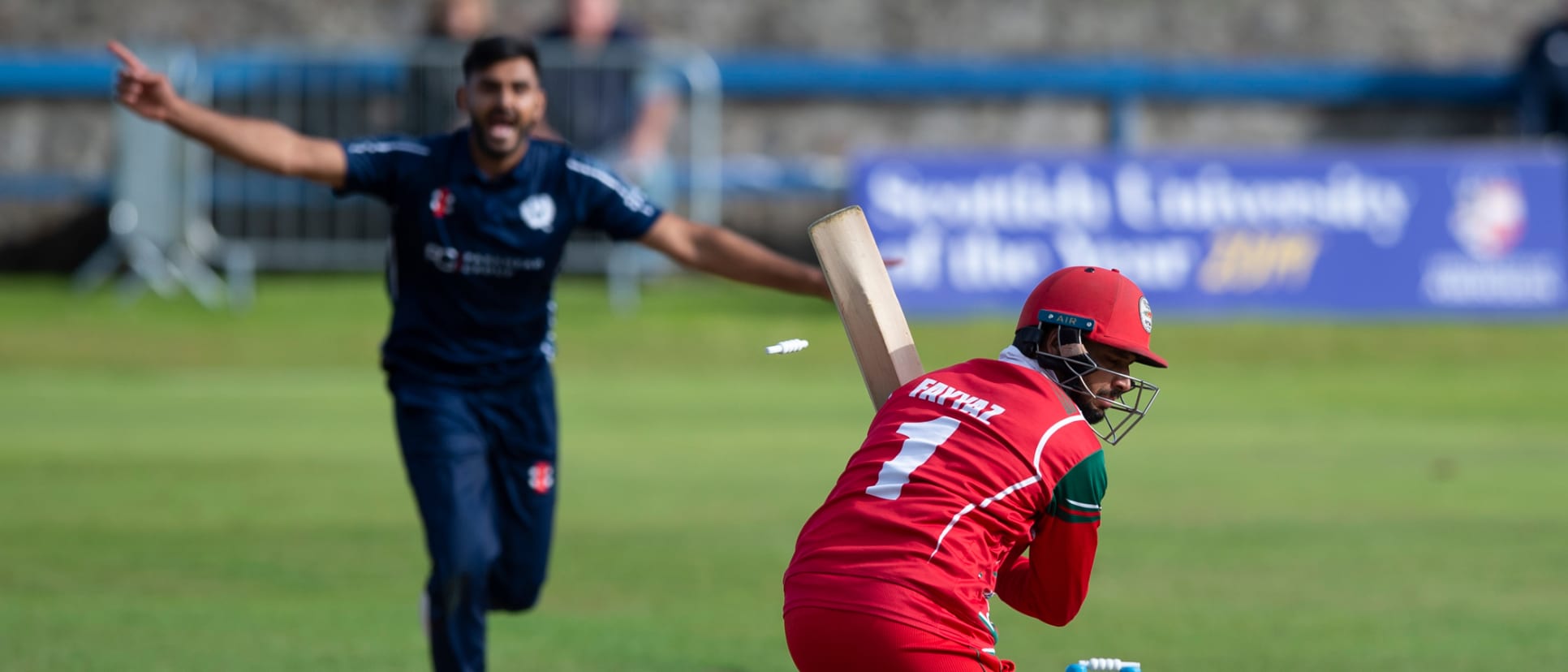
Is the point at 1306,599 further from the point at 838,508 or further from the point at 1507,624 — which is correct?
the point at 838,508

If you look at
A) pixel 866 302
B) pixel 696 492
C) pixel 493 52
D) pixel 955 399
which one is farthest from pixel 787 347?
pixel 696 492

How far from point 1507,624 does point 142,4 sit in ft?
59.5

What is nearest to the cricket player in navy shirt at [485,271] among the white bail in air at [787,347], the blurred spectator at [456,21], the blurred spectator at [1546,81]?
the white bail in air at [787,347]

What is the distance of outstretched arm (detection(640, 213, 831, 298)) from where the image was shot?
605cm

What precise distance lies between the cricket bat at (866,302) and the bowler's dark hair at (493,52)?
1.56 m

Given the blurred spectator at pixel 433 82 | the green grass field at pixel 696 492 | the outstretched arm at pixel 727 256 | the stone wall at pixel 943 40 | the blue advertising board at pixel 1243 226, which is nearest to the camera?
the outstretched arm at pixel 727 256

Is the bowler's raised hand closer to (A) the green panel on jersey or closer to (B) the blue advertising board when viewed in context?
(A) the green panel on jersey

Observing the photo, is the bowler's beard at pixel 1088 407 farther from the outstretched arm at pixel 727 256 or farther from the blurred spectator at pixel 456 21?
the blurred spectator at pixel 456 21

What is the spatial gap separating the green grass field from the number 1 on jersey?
244cm

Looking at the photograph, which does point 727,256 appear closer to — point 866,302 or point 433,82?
point 866,302

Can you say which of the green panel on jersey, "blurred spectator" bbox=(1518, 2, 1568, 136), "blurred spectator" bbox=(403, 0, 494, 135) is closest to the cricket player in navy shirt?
the green panel on jersey

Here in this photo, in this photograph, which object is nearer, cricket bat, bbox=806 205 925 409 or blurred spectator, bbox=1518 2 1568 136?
cricket bat, bbox=806 205 925 409

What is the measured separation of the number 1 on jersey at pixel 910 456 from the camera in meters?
4.16

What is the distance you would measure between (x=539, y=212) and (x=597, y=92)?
33.3ft
